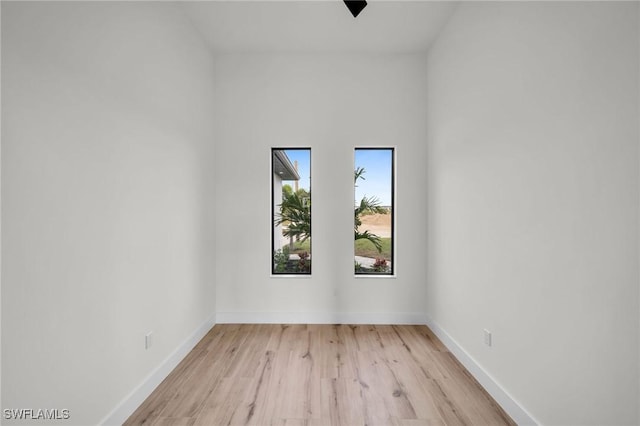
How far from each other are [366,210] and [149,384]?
106 inches

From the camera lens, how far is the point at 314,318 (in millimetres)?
3543

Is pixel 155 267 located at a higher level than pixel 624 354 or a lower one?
higher

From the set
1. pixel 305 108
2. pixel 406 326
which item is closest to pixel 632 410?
pixel 406 326

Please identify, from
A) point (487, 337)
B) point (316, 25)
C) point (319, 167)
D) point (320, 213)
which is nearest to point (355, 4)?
point (316, 25)

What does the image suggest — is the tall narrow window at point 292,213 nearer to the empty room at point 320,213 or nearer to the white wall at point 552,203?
the empty room at point 320,213

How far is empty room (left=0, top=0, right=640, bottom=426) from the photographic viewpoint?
51.6 inches

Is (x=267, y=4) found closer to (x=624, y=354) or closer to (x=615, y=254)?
(x=615, y=254)

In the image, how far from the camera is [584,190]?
1397mm

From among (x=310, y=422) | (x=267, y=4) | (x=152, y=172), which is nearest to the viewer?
(x=310, y=422)

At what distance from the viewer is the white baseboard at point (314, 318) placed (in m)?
3.54

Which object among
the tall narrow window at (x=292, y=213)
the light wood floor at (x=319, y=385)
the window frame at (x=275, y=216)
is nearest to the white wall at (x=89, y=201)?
the light wood floor at (x=319, y=385)

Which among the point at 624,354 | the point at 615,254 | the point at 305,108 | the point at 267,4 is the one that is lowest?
the point at 624,354

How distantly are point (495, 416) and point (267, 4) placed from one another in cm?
366

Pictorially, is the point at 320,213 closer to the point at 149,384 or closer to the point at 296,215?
the point at 296,215
